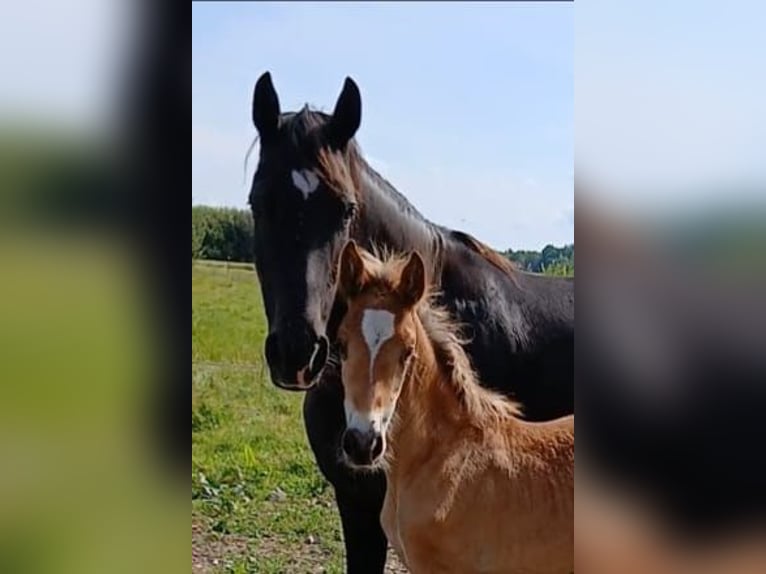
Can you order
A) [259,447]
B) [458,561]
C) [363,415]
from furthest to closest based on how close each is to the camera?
[259,447], [458,561], [363,415]

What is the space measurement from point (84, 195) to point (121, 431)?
24 cm

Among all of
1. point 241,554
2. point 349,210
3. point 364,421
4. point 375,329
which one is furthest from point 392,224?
point 241,554

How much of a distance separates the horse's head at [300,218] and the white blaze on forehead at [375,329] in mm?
91

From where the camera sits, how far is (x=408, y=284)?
1.25 m

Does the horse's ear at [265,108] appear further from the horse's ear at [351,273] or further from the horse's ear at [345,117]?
the horse's ear at [351,273]

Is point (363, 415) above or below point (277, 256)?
below

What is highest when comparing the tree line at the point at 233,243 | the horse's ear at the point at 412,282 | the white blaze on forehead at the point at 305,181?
the white blaze on forehead at the point at 305,181

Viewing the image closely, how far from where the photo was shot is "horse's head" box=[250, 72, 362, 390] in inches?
49.6

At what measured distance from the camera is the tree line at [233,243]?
53.8 inches

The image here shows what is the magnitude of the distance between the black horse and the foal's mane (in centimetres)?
8

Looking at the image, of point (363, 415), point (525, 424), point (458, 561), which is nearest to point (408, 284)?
point (363, 415)

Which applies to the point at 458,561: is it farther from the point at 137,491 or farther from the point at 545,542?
the point at 137,491

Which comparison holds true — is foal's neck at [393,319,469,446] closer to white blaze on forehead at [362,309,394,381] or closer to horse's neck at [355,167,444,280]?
white blaze on forehead at [362,309,394,381]

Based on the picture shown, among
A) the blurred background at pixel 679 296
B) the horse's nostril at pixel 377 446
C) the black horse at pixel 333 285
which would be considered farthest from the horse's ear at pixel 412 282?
the blurred background at pixel 679 296
